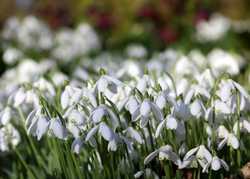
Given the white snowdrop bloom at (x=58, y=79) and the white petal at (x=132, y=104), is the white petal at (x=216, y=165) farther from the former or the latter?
the white snowdrop bloom at (x=58, y=79)

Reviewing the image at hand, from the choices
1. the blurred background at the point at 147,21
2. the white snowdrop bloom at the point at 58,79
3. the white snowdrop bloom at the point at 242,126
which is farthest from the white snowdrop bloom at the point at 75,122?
the blurred background at the point at 147,21

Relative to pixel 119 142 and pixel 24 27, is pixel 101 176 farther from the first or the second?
pixel 24 27

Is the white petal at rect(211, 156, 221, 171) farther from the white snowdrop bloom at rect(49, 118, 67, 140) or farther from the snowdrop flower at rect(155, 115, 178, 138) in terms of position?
the white snowdrop bloom at rect(49, 118, 67, 140)

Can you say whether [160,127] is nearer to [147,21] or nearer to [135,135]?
[135,135]

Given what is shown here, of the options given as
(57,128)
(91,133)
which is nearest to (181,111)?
(91,133)

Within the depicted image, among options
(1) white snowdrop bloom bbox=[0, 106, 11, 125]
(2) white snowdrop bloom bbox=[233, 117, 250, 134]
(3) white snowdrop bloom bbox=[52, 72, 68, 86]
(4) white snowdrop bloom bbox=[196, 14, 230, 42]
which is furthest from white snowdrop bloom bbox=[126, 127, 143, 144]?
(4) white snowdrop bloom bbox=[196, 14, 230, 42]

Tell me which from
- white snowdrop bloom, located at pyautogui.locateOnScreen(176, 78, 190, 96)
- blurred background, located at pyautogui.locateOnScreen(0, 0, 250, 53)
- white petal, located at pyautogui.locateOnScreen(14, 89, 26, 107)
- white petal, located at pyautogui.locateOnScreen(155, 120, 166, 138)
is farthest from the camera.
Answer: blurred background, located at pyautogui.locateOnScreen(0, 0, 250, 53)
